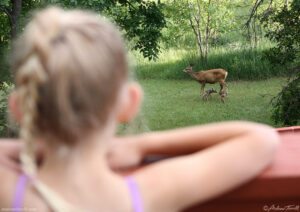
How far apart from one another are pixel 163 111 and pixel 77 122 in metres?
8.11

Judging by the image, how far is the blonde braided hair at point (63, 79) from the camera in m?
Result: 0.65

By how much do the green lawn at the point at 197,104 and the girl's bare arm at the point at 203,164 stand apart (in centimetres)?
499

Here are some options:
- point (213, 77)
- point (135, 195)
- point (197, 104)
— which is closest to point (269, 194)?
point (135, 195)

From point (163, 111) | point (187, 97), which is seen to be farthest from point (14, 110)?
point (187, 97)

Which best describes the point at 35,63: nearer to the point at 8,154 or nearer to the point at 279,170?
the point at 8,154

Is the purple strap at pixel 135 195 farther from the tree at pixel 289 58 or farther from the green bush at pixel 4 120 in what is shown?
the tree at pixel 289 58

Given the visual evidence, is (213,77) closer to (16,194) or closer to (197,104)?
(197,104)

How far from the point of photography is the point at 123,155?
2.70 feet

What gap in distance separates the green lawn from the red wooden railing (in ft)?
16.4

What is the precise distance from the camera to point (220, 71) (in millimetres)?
10227

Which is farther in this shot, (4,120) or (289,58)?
(289,58)

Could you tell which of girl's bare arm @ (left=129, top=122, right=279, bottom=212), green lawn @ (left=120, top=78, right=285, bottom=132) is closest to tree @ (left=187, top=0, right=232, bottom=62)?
green lawn @ (left=120, top=78, right=285, bottom=132)

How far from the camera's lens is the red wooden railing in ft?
2.66

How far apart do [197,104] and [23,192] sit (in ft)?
28.3
